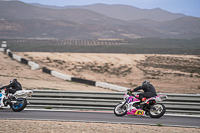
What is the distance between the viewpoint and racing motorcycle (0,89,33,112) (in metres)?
11.0

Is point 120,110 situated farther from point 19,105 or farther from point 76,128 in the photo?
point 19,105


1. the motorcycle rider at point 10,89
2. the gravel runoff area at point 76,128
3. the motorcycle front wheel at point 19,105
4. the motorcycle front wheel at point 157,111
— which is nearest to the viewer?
the gravel runoff area at point 76,128

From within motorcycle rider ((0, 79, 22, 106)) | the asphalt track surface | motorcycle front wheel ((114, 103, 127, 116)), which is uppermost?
motorcycle rider ((0, 79, 22, 106))

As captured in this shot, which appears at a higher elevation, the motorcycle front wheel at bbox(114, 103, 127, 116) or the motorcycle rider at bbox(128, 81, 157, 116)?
the motorcycle rider at bbox(128, 81, 157, 116)

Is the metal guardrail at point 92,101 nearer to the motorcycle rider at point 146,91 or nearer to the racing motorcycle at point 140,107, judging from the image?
the racing motorcycle at point 140,107

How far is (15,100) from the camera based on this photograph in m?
11.0

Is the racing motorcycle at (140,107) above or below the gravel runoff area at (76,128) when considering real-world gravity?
above

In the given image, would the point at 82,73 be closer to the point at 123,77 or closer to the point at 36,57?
the point at 123,77

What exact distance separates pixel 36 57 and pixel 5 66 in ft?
41.2

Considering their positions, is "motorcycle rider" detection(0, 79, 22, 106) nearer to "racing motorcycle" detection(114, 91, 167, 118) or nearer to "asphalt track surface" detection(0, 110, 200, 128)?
"asphalt track surface" detection(0, 110, 200, 128)

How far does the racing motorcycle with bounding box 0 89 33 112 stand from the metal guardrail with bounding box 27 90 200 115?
803mm

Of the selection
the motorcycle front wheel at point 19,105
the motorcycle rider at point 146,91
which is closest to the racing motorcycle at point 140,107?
the motorcycle rider at point 146,91

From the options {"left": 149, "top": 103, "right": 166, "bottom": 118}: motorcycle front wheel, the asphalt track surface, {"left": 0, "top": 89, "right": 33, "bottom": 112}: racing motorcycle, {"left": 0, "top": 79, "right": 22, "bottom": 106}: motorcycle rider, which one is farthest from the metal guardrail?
{"left": 149, "top": 103, "right": 166, "bottom": 118}: motorcycle front wheel

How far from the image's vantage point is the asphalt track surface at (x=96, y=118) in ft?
31.2
